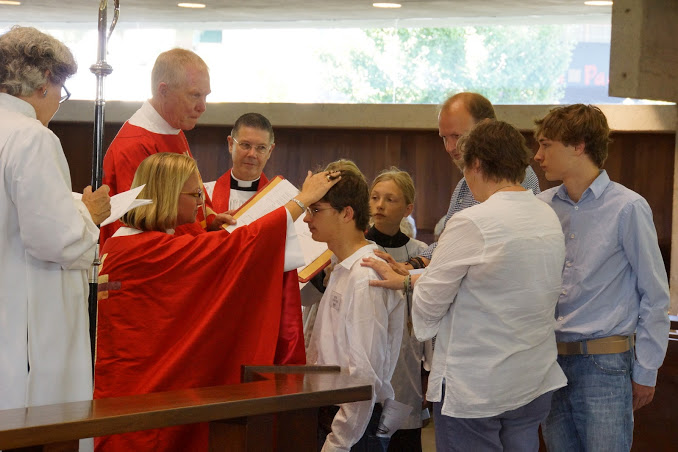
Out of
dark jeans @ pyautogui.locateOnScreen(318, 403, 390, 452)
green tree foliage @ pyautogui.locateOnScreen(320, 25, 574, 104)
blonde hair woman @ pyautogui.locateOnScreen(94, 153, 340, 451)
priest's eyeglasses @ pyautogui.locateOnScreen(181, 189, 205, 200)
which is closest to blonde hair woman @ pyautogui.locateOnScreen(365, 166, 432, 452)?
dark jeans @ pyautogui.locateOnScreen(318, 403, 390, 452)

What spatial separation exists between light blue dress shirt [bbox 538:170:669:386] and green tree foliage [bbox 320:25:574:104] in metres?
4.41

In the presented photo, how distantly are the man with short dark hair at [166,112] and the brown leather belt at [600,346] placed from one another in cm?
160

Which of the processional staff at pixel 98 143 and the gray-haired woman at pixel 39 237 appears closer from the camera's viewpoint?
the gray-haired woman at pixel 39 237

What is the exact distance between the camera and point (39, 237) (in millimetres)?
2432

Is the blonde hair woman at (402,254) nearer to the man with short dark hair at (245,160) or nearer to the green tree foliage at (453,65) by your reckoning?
the man with short dark hair at (245,160)

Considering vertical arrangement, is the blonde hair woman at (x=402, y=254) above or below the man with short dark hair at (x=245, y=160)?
below

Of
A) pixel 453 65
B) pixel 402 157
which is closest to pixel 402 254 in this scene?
pixel 402 157

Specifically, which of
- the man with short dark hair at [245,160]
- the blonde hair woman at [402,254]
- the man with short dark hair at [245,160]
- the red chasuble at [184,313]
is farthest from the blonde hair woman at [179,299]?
the man with short dark hair at [245,160]

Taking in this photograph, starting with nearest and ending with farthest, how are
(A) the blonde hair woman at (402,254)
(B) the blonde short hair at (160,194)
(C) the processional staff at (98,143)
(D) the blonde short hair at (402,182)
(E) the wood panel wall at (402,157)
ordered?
(C) the processional staff at (98,143), (B) the blonde short hair at (160,194), (A) the blonde hair woman at (402,254), (D) the blonde short hair at (402,182), (E) the wood panel wall at (402,157)

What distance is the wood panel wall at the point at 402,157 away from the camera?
264 inches

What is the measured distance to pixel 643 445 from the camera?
152 inches

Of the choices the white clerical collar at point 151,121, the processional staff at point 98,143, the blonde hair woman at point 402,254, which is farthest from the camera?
the white clerical collar at point 151,121

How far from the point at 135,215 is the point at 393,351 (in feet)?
3.12

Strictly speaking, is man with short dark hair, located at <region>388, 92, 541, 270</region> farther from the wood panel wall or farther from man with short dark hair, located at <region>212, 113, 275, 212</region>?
the wood panel wall
